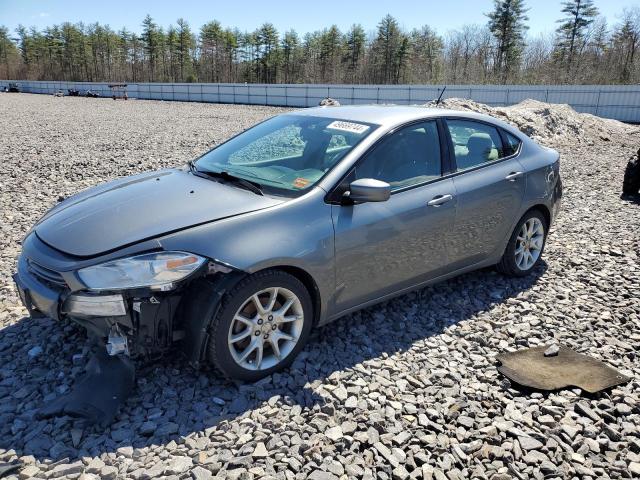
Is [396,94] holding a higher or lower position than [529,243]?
higher

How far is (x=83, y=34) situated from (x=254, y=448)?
10619 cm

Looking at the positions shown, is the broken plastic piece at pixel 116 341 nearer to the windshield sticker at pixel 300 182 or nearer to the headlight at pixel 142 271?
the headlight at pixel 142 271

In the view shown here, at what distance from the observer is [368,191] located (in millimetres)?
3287

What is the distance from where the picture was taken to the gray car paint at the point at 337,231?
297 centimetres

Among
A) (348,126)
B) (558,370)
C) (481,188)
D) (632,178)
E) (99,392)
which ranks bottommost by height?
(558,370)

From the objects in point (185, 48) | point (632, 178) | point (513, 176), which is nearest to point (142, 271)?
point (513, 176)

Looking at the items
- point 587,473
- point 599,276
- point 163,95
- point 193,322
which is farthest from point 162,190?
point 163,95

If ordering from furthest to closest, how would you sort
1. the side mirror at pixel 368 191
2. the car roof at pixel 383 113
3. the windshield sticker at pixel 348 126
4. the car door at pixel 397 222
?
the car roof at pixel 383 113, the windshield sticker at pixel 348 126, the car door at pixel 397 222, the side mirror at pixel 368 191

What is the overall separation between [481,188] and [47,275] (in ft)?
10.7

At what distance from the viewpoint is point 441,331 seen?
157 inches

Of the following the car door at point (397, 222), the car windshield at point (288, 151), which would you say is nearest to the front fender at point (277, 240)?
the car door at point (397, 222)

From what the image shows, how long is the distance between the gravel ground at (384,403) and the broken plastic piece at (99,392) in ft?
0.22

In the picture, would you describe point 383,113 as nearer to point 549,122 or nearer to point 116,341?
point 116,341

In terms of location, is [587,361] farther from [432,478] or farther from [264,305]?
[264,305]
